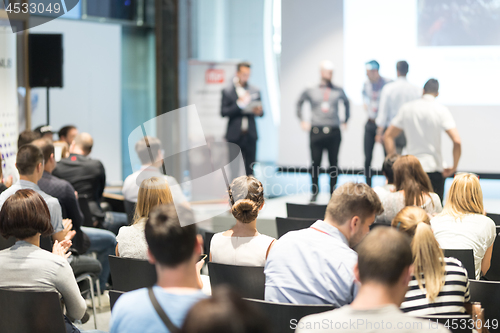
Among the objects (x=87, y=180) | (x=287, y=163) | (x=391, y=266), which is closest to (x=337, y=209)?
(x=391, y=266)

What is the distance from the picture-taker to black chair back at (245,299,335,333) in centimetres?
170

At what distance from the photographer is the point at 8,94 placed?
6.26 m

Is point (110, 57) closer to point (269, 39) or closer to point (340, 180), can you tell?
point (269, 39)

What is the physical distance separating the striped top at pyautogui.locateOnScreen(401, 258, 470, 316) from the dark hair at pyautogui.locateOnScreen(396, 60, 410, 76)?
4342 millimetres

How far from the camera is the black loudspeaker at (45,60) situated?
639 cm

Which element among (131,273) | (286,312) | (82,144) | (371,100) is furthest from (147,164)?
(371,100)

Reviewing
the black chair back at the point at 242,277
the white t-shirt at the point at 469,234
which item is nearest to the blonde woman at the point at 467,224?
the white t-shirt at the point at 469,234

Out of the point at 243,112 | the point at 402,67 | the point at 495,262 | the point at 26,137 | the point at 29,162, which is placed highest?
the point at 402,67

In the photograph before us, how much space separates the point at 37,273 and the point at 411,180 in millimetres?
2436

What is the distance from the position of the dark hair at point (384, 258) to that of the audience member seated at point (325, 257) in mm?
489

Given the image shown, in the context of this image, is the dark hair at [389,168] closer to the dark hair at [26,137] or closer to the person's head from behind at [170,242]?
the person's head from behind at [170,242]

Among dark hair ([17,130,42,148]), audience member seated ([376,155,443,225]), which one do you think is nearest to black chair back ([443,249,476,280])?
audience member seated ([376,155,443,225])

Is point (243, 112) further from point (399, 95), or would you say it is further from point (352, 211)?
point (352, 211)

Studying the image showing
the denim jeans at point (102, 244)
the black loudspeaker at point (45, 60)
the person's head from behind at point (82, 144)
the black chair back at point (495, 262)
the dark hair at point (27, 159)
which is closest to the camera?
the black chair back at point (495, 262)
